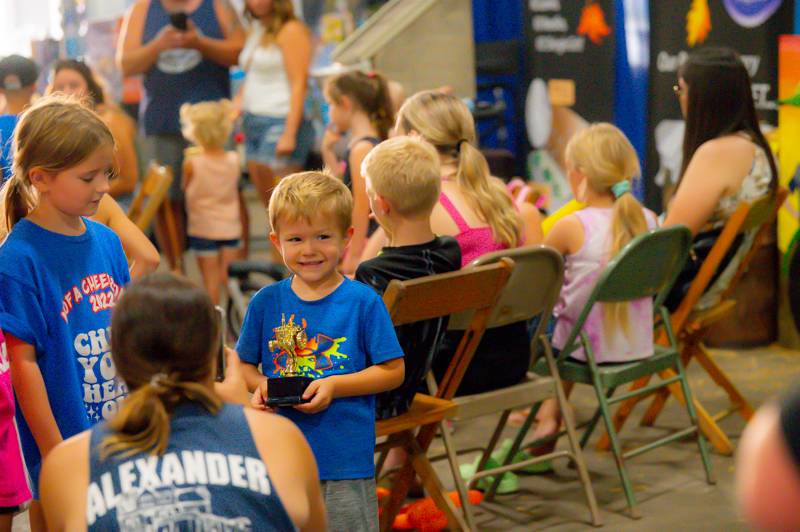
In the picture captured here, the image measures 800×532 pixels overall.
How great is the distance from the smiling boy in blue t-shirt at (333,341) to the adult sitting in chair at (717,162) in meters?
1.95

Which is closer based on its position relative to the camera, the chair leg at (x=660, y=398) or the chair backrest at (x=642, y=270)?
the chair backrest at (x=642, y=270)

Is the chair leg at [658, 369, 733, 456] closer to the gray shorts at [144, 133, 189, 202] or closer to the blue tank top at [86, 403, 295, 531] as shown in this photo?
the blue tank top at [86, 403, 295, 531]

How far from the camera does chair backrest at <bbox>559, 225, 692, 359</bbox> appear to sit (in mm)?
3758

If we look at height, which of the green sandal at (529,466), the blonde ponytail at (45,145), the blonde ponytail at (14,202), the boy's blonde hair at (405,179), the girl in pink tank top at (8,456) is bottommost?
the green sandal at (529,466)

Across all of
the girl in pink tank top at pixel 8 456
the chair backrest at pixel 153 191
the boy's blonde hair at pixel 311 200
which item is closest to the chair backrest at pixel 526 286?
the boy's blonde hair at pixel 311 200

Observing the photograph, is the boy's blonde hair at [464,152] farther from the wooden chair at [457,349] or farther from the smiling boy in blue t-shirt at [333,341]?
the smiling boy in blue t-shirt at [333,341]

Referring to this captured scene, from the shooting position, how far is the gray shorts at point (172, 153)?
662cm

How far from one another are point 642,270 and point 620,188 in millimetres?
300

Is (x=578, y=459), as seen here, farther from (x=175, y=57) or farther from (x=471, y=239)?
(x=175, y=57)

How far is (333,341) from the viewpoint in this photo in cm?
274

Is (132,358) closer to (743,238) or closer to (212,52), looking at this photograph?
(743,238)

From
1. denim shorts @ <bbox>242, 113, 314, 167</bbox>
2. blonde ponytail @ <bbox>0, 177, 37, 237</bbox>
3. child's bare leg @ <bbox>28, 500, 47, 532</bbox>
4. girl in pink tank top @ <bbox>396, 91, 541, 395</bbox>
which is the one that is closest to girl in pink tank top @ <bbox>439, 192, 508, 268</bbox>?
girl in pink tank top @ <bbox>396, 91, 541, 395</bbox>

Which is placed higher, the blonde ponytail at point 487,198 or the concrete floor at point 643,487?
the blonde ponytail at point 487,198

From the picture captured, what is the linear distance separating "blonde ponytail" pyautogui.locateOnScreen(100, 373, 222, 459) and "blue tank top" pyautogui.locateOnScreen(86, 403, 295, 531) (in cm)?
1
